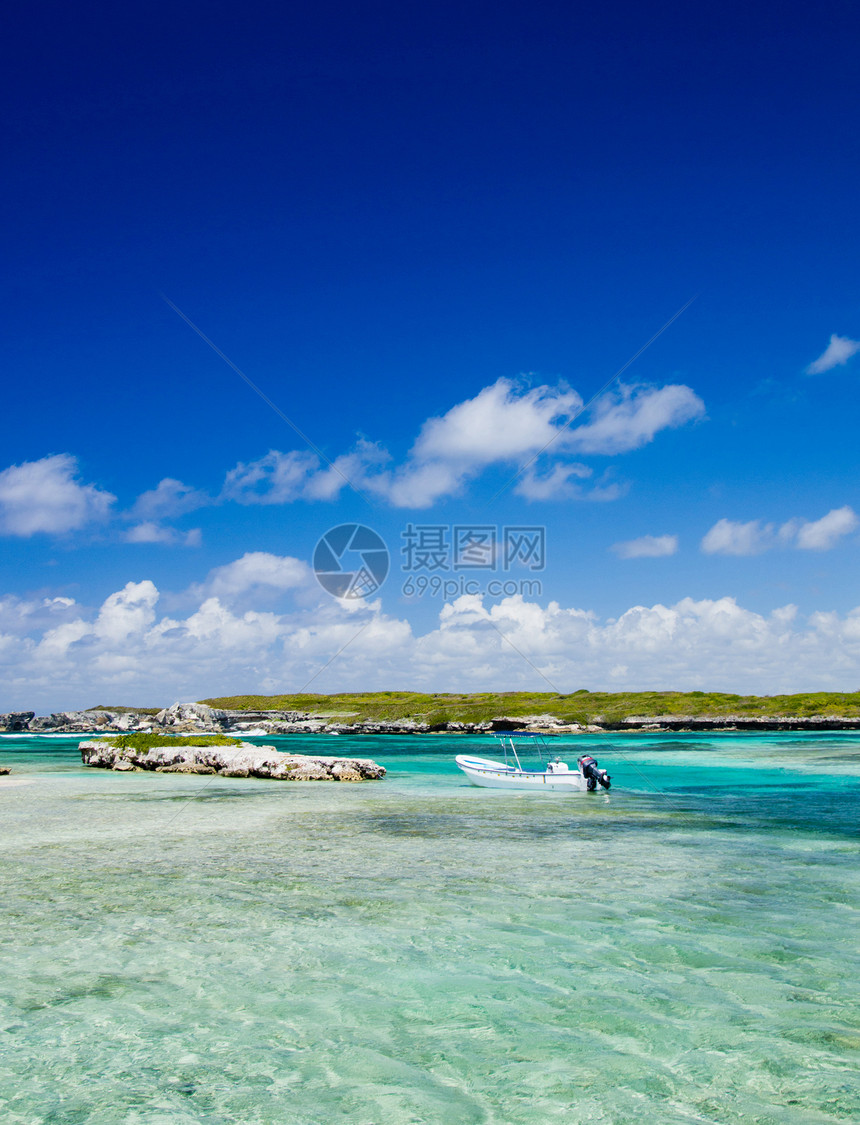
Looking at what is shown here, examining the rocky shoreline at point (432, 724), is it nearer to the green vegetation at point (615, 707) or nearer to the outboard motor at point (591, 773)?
the green vegetation at point (615, 707)

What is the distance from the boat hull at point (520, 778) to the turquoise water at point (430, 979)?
16.1 metres

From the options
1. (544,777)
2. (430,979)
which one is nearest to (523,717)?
(544,777)

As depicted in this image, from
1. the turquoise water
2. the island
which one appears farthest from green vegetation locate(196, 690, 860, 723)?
the turquoise water

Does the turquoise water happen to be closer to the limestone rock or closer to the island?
the island

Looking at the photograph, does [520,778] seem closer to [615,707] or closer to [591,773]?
[591,773]

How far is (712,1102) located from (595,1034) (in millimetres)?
1848

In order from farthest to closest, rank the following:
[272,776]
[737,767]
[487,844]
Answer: [737,767]
[272,776]
[487,844]

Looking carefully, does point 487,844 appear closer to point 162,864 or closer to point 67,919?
point 162,864

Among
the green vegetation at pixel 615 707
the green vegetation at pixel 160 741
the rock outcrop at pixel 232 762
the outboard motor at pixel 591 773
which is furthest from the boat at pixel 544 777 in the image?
the green vegetation at pixel 615 707

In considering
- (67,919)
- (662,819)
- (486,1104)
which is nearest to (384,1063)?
(486,1104)

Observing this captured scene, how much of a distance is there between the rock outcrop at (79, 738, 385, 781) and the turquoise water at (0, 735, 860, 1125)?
905 inches

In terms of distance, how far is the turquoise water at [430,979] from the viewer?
24.9 ft

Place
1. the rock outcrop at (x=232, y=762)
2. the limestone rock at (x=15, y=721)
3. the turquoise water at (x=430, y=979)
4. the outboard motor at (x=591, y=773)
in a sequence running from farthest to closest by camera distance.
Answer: the limestone rock at (x=15, y=721)
the rock outcrop at (x=232, y=762)
the outboard motor at (x=591, y=773)
the turquoise water at (x=430, y=979)

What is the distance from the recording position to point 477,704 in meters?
189
